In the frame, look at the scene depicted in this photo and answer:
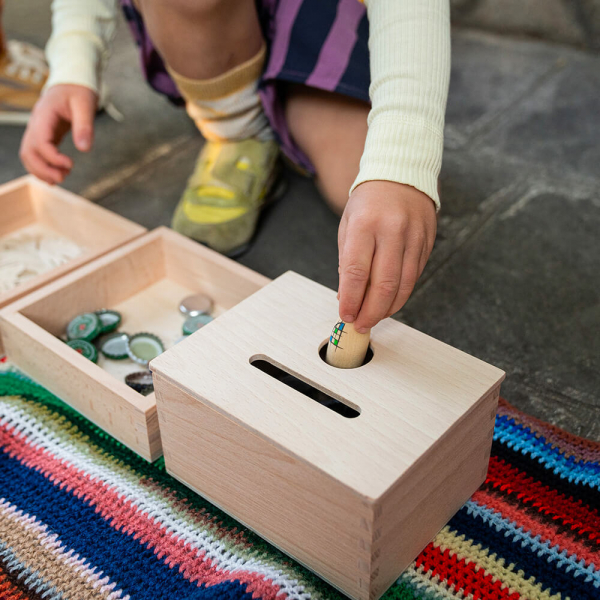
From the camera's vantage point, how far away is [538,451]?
0.77 meters

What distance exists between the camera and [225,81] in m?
1.12

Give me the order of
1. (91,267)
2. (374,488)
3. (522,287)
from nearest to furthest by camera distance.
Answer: (374,488)
(91,267)
(522,287)

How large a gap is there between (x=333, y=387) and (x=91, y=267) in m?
0.46

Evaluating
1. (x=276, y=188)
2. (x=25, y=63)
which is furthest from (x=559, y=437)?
(x=25, y=63)

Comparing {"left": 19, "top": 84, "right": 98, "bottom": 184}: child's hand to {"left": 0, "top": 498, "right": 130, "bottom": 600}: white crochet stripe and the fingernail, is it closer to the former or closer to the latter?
the fingernail

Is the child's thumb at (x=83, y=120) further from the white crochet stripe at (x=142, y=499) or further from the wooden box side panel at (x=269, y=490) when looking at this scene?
the wooden box side panel at (x=269, y=490)

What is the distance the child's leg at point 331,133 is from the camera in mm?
1106

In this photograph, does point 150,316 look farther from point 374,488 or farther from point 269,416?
point 374,488

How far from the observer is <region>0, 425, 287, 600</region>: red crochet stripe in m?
0.64

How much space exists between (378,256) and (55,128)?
689 mm

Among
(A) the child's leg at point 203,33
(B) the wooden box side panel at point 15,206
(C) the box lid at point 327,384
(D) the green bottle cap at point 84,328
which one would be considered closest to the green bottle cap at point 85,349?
(D) the green bottle cap at point 84,328

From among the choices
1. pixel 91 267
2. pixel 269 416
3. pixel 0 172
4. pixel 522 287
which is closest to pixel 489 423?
pixel 269 416

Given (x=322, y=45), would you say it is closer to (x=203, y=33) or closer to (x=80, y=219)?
(x=203, y=33)

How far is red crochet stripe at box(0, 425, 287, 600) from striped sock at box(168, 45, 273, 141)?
2.09 ft
